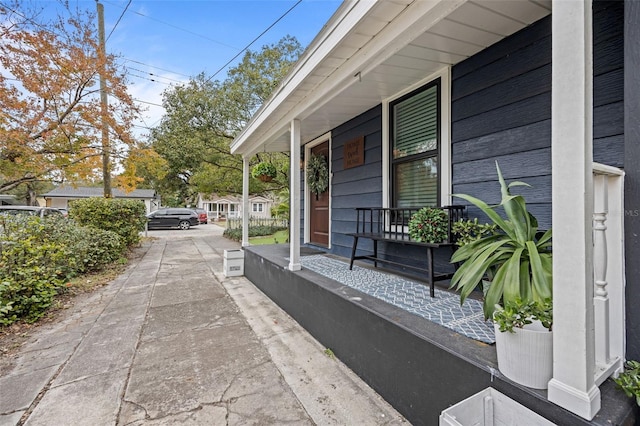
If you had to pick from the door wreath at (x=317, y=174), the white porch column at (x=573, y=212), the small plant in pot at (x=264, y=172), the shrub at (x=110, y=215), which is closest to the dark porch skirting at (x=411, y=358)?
the white porch column at (x=573, y=212)

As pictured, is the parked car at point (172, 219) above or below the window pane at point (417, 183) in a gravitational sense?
below

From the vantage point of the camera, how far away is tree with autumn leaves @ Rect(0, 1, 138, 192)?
5.61 m

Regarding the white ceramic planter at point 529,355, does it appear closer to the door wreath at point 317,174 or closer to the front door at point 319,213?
the front door at point 319,213

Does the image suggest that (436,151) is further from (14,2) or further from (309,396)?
(14,2)

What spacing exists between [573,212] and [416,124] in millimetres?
2174

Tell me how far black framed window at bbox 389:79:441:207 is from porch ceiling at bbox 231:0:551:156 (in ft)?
0.56

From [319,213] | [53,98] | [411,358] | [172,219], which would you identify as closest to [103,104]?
[53,98]

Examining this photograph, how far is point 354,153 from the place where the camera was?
12.8ft

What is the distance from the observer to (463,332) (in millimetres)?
1559

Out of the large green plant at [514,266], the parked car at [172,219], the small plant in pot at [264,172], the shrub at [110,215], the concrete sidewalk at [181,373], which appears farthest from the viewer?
the parked car at [172,219]

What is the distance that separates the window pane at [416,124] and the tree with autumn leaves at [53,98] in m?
6.79

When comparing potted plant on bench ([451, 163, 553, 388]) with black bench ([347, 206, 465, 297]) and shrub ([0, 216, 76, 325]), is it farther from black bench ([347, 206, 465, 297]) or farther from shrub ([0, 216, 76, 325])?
shrub ([0, 216, 76, 325])

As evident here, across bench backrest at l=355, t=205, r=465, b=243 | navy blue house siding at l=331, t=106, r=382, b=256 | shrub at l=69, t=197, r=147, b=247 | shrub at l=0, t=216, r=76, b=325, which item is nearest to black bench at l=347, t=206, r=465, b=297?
bench backrest at l=355, t=205, r=465, b=243

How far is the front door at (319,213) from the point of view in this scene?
187 inches
